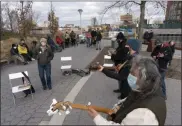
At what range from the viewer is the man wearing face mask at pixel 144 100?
1.39 meters

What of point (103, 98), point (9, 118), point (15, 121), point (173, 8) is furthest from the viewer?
point (173, 8)

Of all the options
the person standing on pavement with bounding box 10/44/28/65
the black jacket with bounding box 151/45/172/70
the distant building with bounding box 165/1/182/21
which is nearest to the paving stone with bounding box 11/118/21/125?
the black jacket with bounding box 151/45/172/70

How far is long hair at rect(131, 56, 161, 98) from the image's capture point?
148cm

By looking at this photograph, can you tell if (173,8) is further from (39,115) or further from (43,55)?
(39,115)

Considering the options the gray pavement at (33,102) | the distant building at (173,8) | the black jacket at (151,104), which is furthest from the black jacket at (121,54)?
the distant building at (173,8)

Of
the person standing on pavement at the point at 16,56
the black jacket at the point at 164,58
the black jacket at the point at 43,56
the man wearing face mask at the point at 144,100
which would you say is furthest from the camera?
the person standing on pavement at the point at 16,56

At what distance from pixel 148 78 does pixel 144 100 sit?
0.58ft

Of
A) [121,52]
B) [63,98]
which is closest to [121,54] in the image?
[121,52]

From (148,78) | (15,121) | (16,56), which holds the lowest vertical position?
(15,121)

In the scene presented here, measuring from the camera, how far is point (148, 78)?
150 cm

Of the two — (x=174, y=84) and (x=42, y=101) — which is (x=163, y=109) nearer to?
(x=42, y=101)

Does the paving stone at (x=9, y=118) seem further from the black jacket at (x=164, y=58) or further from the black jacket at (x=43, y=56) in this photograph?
the black jacket at (x=164, y=58)

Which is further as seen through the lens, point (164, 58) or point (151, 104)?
point (164, 58)

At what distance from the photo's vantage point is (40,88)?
5.86 meters
